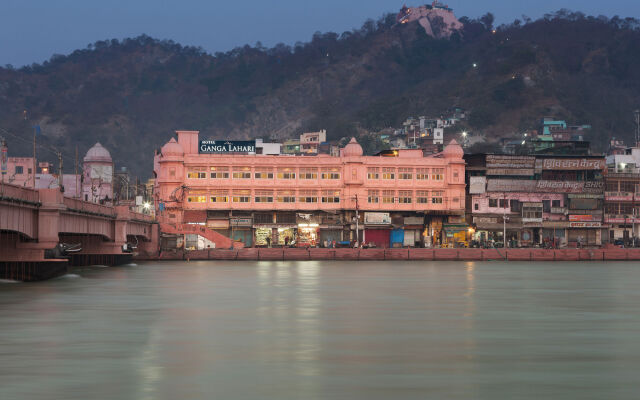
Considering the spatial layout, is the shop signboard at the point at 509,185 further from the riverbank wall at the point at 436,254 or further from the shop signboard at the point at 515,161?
the riverbank wall at the point at 436,254

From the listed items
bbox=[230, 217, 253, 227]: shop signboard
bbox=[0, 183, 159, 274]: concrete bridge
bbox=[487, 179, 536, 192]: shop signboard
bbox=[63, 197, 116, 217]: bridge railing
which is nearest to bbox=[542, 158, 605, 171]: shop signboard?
bbox=[487, 179, 536, 192]: shop signboard

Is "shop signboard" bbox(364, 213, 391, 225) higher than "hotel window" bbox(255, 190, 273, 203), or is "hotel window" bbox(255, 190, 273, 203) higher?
"hotel window" bbox(255, 190, 273, 203)

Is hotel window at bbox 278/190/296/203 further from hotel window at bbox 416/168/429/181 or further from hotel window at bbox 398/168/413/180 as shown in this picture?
hotel window at bbox 416/168/429/181

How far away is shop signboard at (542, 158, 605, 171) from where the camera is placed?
127188 mm

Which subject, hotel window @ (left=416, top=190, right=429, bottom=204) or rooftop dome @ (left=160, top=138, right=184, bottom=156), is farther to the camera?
hotel window @ (left=416, top=190, right=429, bottom=204)

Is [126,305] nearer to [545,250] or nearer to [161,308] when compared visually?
[161,308]

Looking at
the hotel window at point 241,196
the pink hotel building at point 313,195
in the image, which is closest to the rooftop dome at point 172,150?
the pink hotel building at point 313,195

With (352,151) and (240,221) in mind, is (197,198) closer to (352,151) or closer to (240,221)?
(240,221)

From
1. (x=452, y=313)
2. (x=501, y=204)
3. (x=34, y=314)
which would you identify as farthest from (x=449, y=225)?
(x=34, y=314)

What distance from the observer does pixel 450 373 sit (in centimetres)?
2655

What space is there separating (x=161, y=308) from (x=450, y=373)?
23401 millimetres

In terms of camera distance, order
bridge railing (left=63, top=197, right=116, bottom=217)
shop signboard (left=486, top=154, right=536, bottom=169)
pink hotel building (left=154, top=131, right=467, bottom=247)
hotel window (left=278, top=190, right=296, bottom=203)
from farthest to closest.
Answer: shop signboard (left=486, top=154, right=536, bottom=169) < hotel window (left=278, top=190, right=296, bottom=203) < pink hotel building (left=154, top=131, right=467, bottom=247) < bridge railing (left=63, top=197, right=116, bottom=217)

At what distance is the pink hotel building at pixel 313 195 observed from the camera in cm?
12294

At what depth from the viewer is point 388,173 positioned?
126m
